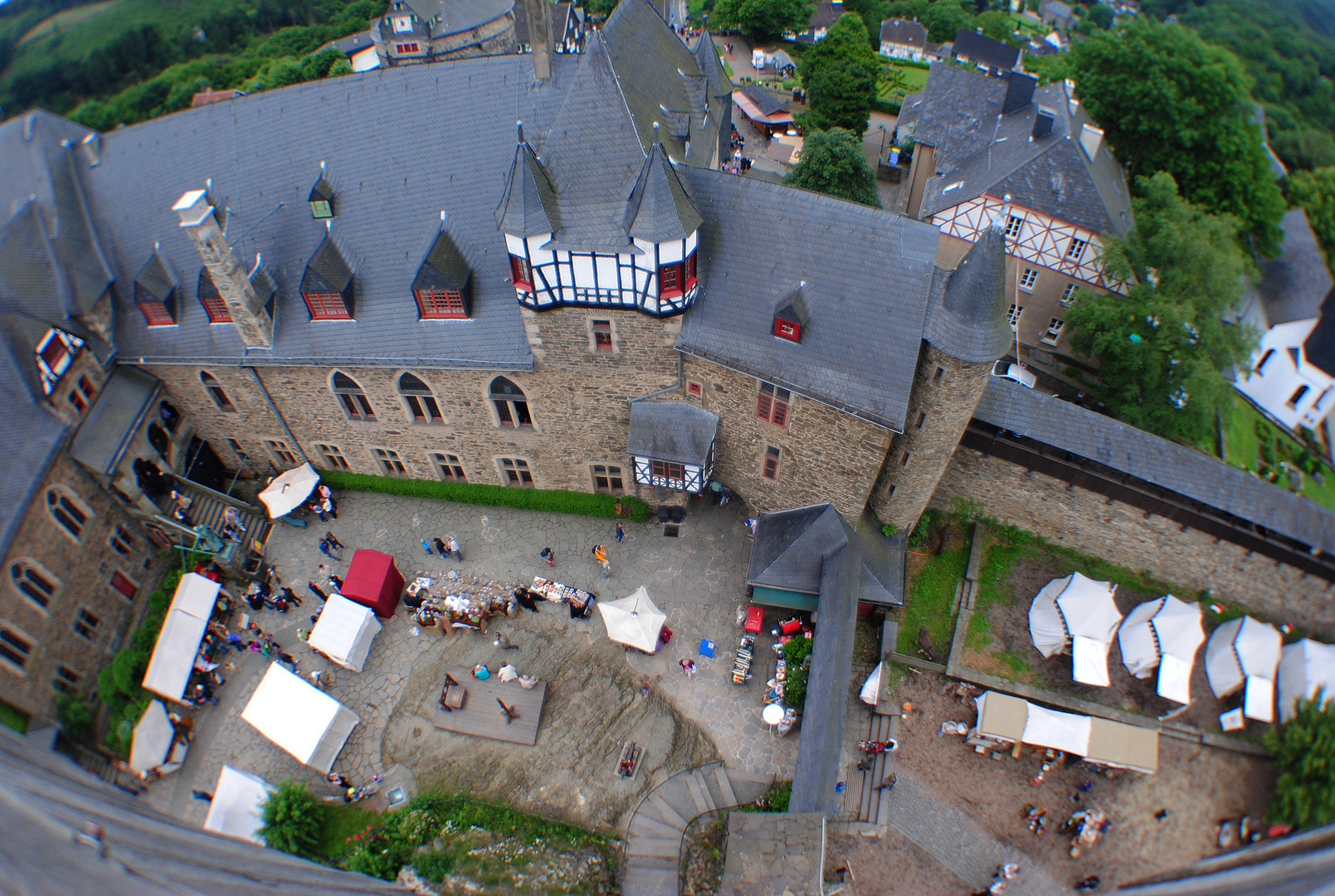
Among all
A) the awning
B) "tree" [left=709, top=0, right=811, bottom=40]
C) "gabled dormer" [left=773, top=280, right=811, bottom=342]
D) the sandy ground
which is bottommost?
the sandy ground

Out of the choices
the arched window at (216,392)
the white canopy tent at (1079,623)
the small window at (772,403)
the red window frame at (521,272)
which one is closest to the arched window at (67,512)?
the arched window at (216,392)

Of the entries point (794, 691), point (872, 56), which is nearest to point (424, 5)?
point (872, 56)

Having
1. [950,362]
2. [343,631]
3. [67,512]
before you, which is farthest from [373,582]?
[950,362]

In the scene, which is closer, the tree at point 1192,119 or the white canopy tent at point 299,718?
the white canopy tent at point 299,718

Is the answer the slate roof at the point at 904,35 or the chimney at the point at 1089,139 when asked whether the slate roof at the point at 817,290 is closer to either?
the chimney at the point at 1089,139

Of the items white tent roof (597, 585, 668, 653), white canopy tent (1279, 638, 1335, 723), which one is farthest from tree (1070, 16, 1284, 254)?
white tent roof (597, 585, 668, 653)

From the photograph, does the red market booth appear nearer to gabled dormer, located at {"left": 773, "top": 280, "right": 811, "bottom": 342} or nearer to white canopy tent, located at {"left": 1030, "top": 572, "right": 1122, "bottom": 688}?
gabled dormer, located at {"left": 773, "top": 280, "right": 811, "bottom": 342}
